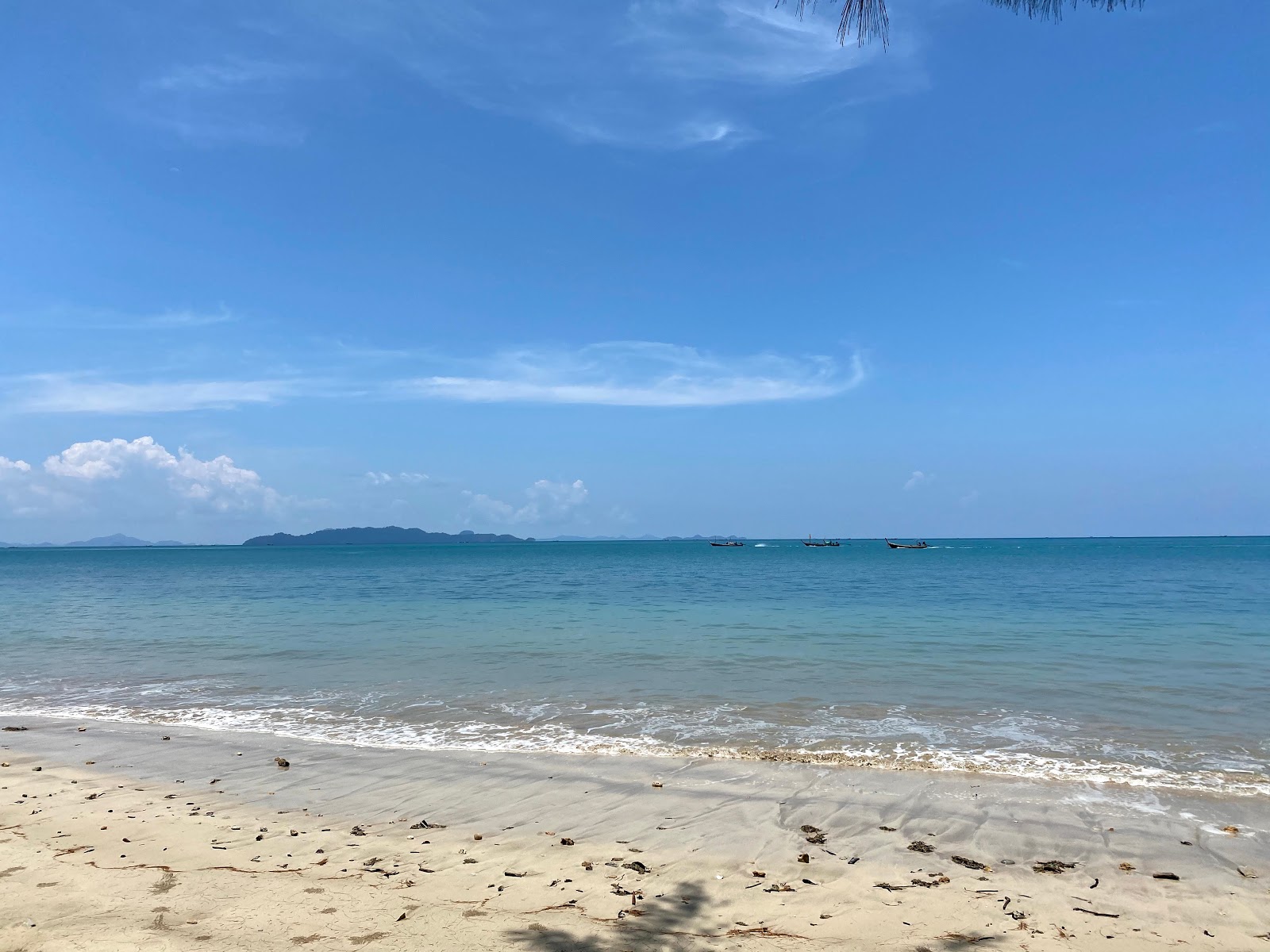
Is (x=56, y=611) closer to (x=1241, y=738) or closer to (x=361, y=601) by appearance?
(x=361, y=601)

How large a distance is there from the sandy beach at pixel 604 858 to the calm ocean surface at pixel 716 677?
1583 mm

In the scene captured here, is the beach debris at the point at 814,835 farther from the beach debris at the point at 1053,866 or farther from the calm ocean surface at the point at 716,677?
the calm ocean surface at the point at 716,677

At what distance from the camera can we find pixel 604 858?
6.59 metres

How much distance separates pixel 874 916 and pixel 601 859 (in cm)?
247

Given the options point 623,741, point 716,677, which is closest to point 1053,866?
point 623,741

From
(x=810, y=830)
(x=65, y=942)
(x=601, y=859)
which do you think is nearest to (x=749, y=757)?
(x=810, y=830)

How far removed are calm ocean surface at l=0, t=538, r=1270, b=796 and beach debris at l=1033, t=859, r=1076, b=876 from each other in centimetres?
294

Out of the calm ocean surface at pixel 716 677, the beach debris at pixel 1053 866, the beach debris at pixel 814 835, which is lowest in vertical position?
the calm ocean surface at pixel 716 677

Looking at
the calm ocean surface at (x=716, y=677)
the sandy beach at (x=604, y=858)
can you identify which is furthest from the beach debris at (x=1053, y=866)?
the calm ocean surface at (x=716, y=677)

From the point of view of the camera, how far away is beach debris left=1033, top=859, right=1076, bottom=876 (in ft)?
21.1

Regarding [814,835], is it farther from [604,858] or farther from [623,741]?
[623,741]

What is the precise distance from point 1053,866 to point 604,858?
4.22m

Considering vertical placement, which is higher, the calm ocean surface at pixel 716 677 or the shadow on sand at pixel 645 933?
the shadow on sand at pixel 645 933

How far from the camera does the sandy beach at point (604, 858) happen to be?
5.23 metres
